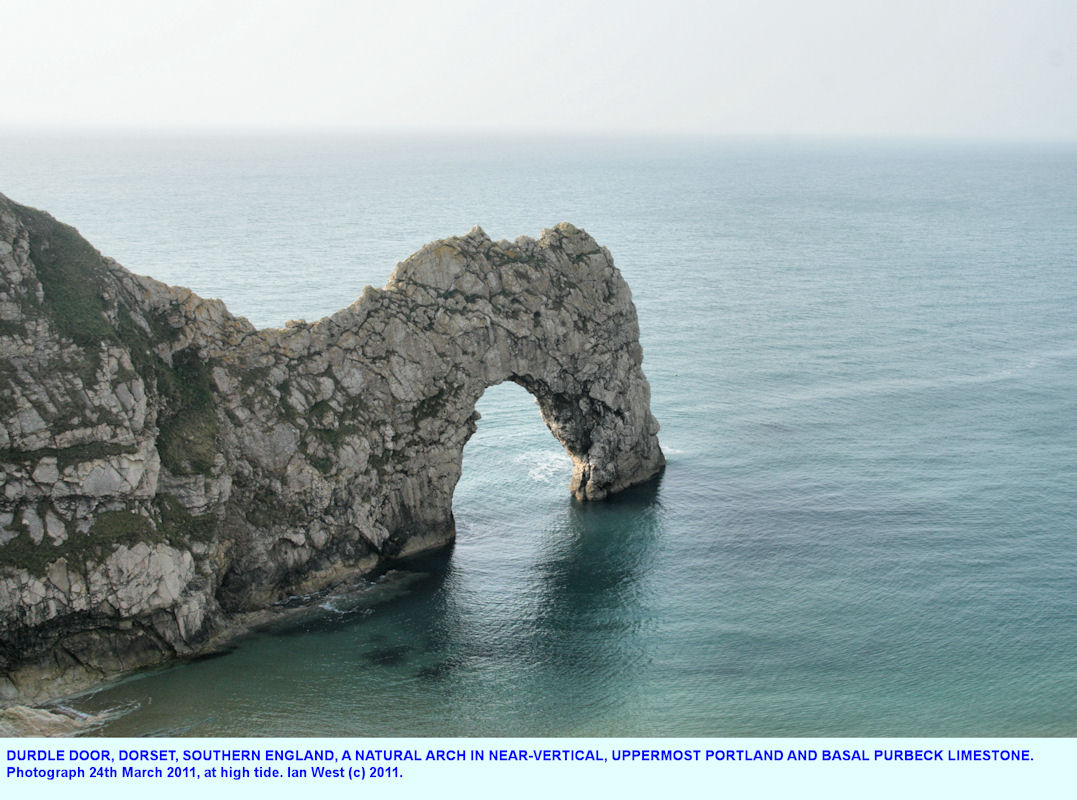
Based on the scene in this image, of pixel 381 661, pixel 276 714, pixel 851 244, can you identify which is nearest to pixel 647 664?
pixel 381 661

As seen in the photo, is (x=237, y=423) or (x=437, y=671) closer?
(x=437, y=671)

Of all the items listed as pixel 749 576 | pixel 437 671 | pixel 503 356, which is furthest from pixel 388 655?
pixel 749 576

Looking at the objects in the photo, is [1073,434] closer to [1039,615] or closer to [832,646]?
[1039,615]

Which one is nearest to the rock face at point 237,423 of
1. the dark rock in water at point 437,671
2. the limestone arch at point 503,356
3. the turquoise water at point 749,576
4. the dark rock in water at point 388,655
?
the limestone arch at point 503,356

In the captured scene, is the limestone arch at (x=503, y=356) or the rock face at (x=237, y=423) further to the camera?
the limestone arch at (x=503, y=356)

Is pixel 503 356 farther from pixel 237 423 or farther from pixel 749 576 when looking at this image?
pixel 749 576

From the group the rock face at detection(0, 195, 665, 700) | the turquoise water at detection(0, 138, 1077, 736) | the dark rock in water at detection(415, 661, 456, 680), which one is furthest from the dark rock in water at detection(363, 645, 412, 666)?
the rock face at detection(0, 195, 665, 700)

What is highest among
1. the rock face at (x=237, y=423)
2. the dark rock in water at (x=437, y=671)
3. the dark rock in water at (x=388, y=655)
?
the rock face at (x=237, y=423)

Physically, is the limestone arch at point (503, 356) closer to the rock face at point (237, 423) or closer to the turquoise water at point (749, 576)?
the rock face at point (237, 423)

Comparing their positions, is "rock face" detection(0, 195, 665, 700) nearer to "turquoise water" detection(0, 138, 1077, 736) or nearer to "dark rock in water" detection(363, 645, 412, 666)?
"turquoise water" detection(0, 138, 1077, 736)
